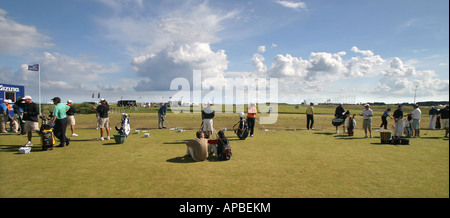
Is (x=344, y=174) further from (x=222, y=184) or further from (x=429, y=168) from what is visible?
(x=222, y=184)

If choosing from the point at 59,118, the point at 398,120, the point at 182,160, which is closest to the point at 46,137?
the point at 59,118

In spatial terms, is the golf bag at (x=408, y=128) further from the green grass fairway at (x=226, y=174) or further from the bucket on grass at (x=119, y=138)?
the bucket on grass at (x=119, y=138)

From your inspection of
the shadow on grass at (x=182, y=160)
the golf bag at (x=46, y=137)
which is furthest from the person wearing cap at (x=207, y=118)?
the golf bag at (x=46, y=137)

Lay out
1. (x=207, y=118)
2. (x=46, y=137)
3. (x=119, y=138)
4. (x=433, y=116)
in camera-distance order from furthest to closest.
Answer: (x=433, y=116) < (x=207, y=118) < (x=119, y=138) < (x=46, y=137)

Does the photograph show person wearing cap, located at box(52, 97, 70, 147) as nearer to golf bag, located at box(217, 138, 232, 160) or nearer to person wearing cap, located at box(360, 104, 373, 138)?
golf bag, located at box(217, 138, 232, 160)

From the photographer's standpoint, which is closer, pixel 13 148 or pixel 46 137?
pixel 46 137

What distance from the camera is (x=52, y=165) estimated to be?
7527 millimetres

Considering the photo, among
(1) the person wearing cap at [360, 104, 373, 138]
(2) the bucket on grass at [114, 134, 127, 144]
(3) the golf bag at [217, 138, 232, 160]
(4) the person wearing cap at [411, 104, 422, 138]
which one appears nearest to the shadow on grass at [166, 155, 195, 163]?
(3) the golf bag at [217, 138, 232, 160]

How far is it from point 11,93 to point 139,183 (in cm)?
2613

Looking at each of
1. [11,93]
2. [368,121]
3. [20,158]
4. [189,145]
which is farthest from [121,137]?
[11,93]

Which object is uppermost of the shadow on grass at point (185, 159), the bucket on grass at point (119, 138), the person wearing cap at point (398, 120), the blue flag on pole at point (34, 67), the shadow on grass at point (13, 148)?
the blue flag on pole at point (34, 67)

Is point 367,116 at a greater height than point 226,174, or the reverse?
point 367,116

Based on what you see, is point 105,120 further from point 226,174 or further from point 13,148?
point 226,174

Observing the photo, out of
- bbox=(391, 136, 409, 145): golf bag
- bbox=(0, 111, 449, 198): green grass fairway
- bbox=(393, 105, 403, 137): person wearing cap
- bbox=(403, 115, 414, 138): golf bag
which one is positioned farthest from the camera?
bbox=(403, 115, 414, 138): golf bag
